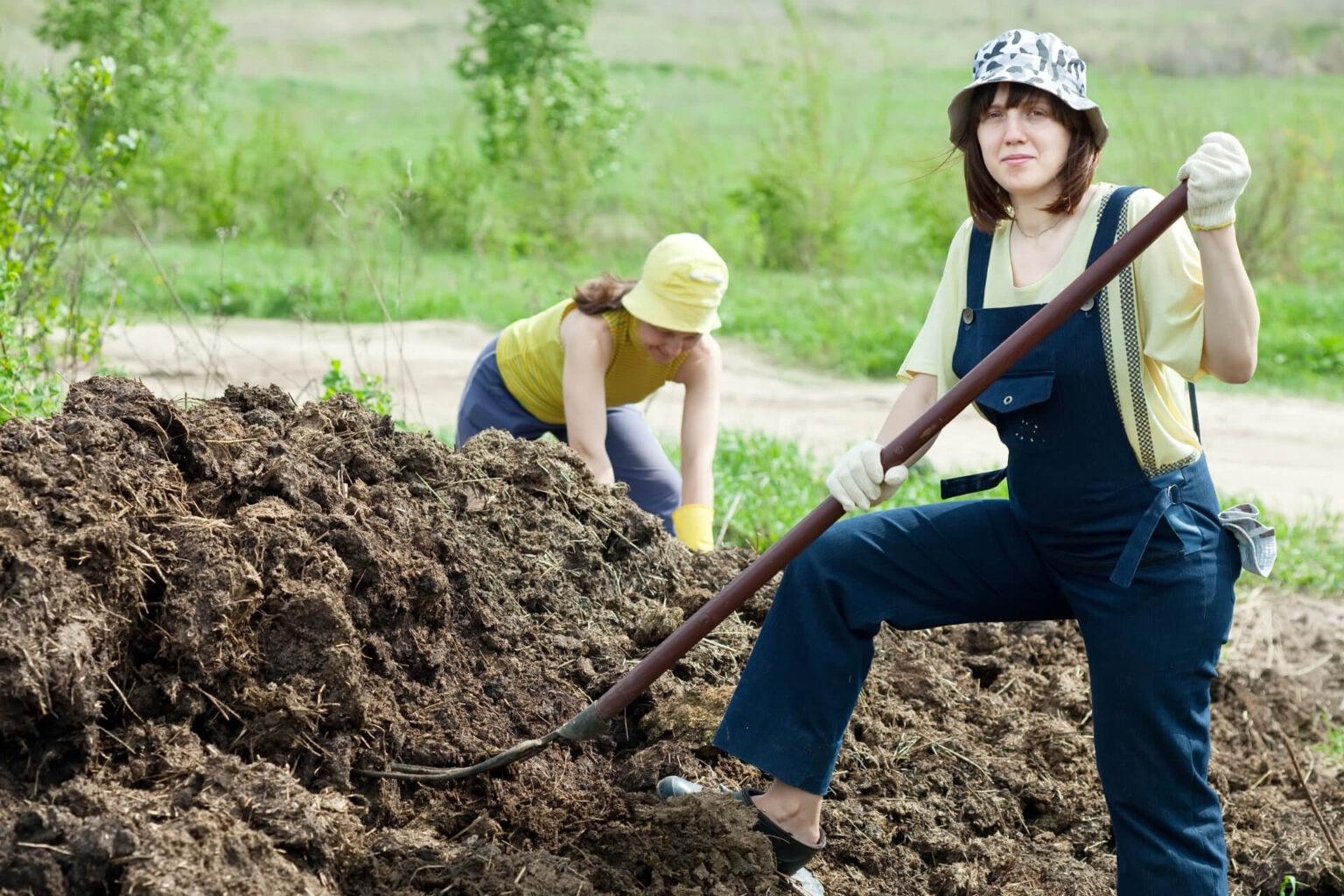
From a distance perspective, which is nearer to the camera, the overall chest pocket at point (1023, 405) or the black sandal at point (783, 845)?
the overall chest pocket at point (1023, 405)

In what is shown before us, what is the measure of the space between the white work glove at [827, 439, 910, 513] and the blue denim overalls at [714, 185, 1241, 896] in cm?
9

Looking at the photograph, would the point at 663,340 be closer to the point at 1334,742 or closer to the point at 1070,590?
the point at 1070,590

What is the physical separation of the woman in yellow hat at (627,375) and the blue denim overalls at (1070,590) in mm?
1663

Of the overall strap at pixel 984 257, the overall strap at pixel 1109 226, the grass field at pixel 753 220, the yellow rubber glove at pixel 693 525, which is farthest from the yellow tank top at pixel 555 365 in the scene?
the overall strap at pixel 1109 226

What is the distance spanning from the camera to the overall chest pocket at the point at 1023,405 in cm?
233

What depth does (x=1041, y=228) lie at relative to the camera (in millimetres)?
2457

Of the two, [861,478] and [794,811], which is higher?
[861,478]

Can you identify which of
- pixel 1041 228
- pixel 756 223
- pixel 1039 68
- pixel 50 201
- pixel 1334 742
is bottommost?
pixel 1334 742

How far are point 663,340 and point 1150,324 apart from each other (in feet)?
6.97

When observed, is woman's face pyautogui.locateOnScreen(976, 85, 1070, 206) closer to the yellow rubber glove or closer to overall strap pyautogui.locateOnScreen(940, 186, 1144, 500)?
overall strap pyautogui.locateOnScreen(940, 186, 1144, 500)

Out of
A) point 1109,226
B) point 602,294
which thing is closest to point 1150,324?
point 1109,226

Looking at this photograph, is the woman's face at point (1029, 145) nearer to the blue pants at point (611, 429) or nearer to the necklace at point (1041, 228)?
the necklace at point (1041, 228)

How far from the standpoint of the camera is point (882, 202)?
1852cm

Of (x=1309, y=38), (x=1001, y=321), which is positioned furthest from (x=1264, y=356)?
(x=1309, y=38)
